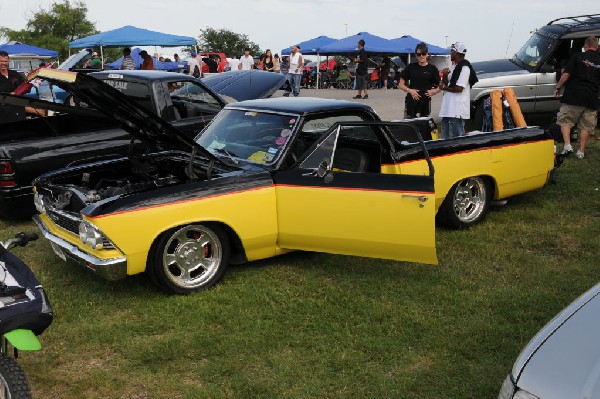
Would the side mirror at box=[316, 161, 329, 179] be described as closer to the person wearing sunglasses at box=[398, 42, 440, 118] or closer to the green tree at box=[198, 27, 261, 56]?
the person wearing sunglasses at box=[398, 42, 440, 118]

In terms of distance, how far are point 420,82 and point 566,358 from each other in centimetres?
773

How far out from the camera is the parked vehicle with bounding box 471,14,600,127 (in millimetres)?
11844

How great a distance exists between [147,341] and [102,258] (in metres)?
0.76

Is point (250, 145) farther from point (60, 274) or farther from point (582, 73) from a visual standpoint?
point (582, 73)

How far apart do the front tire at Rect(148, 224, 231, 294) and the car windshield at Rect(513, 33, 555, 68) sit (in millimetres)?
9247

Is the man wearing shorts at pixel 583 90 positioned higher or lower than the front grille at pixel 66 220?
higher

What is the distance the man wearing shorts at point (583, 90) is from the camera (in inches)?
363

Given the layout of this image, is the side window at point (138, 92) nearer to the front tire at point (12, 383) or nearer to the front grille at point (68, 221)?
the front grille at point (68, 221)

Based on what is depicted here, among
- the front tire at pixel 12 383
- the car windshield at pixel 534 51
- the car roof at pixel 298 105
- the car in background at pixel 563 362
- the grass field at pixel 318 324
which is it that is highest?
the car windshield at pixel 534 51

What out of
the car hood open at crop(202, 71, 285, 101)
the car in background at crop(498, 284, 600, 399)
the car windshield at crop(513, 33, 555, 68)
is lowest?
the car in background at crop(498, 284, 600, 399)

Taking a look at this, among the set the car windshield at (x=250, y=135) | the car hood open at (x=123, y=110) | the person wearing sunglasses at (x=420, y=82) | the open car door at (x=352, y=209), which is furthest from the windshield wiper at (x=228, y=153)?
the person wearing sunglasses at (x=420, y=82)

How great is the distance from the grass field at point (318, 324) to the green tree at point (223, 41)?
70138 mm

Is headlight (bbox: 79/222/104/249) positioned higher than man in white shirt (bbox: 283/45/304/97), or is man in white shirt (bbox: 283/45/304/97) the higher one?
man in white shirt (bbox: 283/45/304/97)

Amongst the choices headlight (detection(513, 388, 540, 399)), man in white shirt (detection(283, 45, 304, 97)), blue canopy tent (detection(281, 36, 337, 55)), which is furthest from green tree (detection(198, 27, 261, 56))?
headlight (detection(513, 388, 540, 399))
